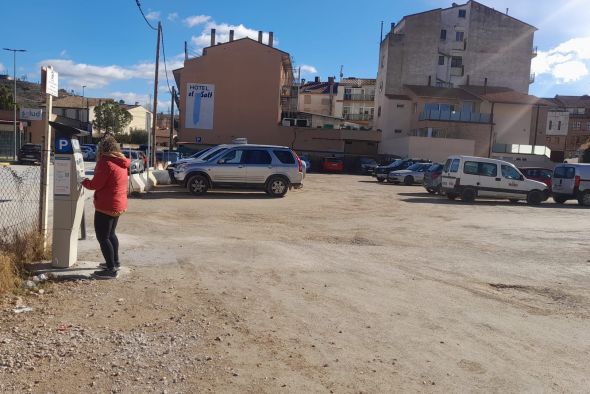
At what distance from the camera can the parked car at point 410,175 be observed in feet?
106

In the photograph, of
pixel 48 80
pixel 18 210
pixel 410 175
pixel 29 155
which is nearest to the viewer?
pixel 48 80

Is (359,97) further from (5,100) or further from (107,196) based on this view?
(107,196)

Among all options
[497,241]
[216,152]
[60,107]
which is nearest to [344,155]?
[216,152]

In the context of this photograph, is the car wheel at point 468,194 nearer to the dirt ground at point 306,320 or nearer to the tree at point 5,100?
the dirt ground at point 306,320

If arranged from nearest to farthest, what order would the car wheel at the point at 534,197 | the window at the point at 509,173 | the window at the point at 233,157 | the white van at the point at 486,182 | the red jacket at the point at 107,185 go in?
the red jacket at the point at 107,185
the window at the point at 233,157
the white van at the point at 486,182
the window at the point at 509,173
the car wheel at the point at 534,197

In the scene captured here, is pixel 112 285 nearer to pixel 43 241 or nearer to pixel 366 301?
Result: pixel 43 241

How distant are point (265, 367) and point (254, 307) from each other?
1.57 metres

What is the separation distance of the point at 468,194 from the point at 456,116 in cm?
3588

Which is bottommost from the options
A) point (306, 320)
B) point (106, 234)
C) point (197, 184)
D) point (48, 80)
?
point (306, 320)

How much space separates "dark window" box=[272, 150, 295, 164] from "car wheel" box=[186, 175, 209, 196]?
280cm

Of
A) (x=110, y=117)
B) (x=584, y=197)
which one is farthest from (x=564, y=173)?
(x=110, y=117)

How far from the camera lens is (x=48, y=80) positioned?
6879 millimetres

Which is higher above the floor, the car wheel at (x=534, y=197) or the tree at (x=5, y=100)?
the tree at (x=5, y=100)

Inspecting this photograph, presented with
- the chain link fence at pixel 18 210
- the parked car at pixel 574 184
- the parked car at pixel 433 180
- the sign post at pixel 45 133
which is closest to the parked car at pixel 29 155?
the chain link fence at pixel 18 210
